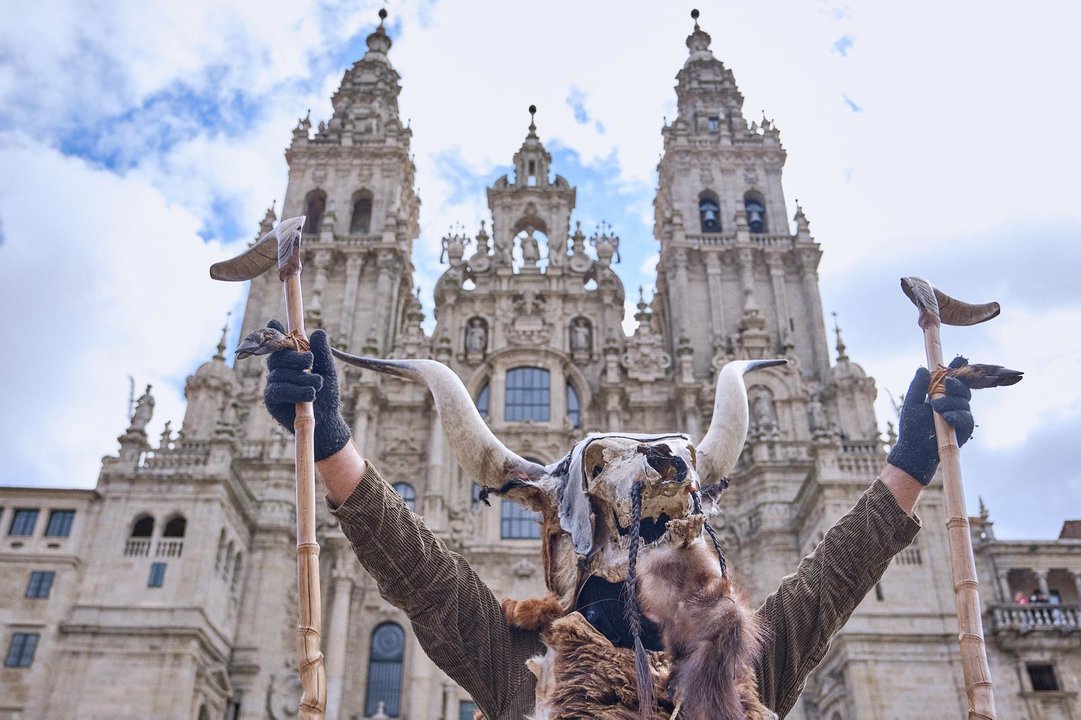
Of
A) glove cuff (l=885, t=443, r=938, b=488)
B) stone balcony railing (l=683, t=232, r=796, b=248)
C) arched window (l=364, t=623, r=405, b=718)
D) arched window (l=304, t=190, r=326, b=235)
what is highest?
arched window (l=304, t=190, r=326, b=235)

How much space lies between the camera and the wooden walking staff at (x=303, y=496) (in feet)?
12.1

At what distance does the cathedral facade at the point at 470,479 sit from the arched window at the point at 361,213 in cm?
12

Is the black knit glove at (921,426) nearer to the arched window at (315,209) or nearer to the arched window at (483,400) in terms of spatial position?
the arched window at (483,400)

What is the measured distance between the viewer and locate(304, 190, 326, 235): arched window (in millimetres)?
32094

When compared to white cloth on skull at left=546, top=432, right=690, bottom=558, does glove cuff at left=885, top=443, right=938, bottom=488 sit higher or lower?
higher

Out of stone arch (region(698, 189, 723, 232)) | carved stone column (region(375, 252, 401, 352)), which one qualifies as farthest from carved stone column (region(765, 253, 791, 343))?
carved stone column (region(375, 252, 401, 352))

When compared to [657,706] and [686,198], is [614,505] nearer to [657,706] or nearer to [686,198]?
[657,706]

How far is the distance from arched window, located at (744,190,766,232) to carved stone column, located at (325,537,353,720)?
16543mm

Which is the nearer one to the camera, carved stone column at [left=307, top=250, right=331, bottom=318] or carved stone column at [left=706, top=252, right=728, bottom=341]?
carved stone column at [left=307, top=250, right=331, bottom=318]

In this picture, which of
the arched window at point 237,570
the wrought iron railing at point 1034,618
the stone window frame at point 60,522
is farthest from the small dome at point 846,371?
the stone window frame at point 60,522

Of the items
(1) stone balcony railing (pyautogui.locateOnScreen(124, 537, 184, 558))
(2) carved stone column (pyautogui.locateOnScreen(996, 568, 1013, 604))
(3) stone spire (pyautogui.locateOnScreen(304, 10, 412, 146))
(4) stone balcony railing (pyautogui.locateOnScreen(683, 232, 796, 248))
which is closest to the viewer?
(1) stone balcony railing (pyautogui.locateOnScreen(124, 537, 184, 558))

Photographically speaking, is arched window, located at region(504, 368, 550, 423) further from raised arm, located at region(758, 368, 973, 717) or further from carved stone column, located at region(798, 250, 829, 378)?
raised arm, located at region(758, 368, 973, 717)

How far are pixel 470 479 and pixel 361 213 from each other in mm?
11929

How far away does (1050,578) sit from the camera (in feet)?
76.4
